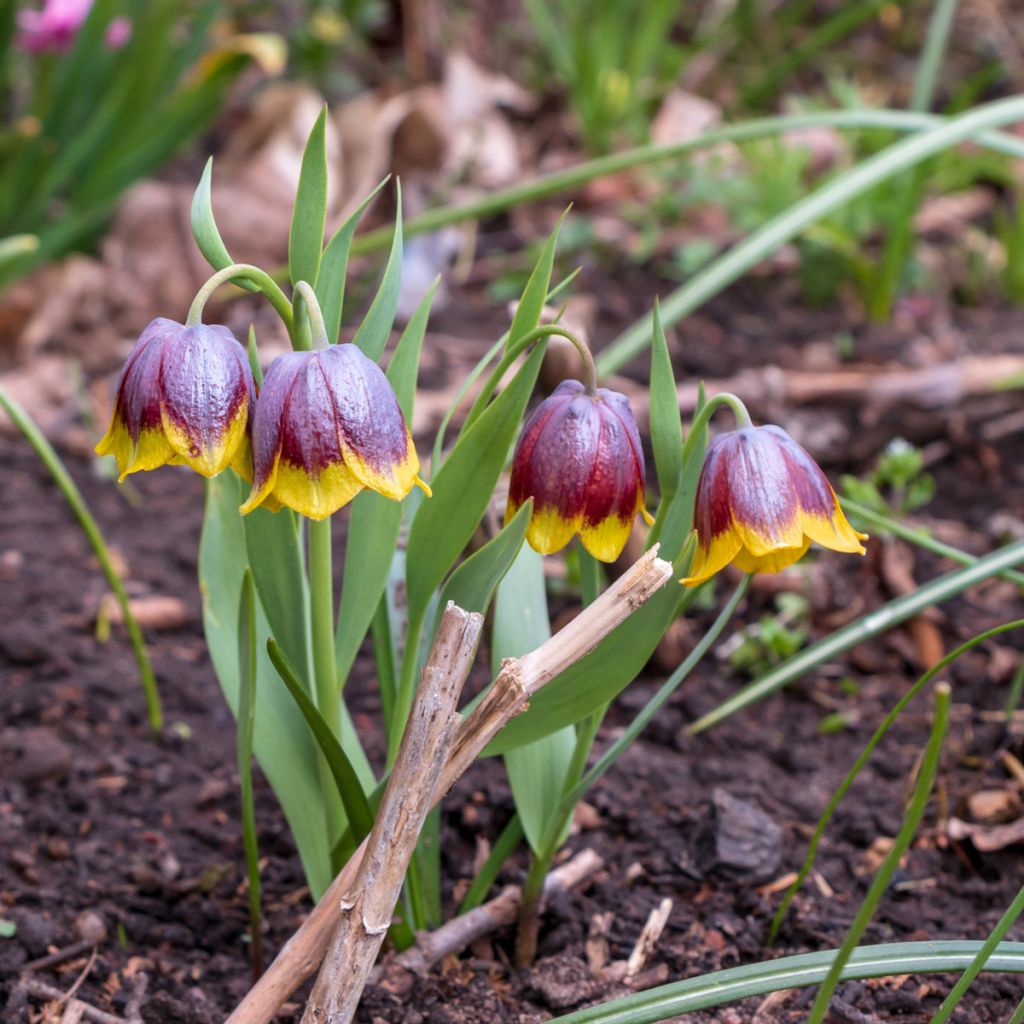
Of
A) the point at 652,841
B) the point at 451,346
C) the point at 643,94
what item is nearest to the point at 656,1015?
the point at 652,841

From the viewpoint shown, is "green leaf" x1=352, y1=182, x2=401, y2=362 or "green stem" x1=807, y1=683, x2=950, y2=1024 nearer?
"green stem" x1=807, y1=683, x2=950, y2=1024

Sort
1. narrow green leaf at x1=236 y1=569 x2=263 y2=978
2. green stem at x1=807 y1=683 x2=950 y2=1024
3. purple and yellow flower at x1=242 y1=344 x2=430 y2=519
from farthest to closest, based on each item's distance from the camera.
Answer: narrow green leaf at x1=236 y1=569 x2=263 y2=978, purple and yellow flower at x1=242 y1=344 x2=430 y2=519, green stem at x1=807 y1=683 x2=950 y2=1024

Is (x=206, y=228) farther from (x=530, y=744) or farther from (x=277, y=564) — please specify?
(x=530, y=744)

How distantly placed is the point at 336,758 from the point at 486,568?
20cm

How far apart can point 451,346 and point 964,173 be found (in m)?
1.34

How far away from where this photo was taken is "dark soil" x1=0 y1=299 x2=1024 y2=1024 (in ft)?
3.67

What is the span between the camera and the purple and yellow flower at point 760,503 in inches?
33.5

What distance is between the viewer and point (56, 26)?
260 centimetres

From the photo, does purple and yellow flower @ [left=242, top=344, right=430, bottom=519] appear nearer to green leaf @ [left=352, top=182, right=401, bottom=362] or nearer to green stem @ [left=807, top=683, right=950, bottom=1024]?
green leaf @ [left=352, top=182, right=401, bottom=362]

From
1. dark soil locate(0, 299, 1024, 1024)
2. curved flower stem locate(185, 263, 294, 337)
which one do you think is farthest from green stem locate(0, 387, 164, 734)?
curved flower stem locate(185, 263, 294, 337)

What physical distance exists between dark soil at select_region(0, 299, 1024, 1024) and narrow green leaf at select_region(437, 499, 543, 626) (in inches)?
14.8

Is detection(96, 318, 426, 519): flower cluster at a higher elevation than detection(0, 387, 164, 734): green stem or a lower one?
higher

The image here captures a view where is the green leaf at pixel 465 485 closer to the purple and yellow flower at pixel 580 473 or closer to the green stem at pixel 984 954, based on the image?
the purple and yellow flower at pixel 580 473

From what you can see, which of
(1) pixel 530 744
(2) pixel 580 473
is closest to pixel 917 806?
(2) pixel 580 473
